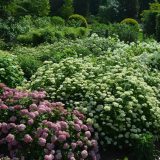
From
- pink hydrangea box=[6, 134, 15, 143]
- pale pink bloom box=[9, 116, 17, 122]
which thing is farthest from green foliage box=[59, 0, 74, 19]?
pink hydrangea box=[6, 134, 15, 143]

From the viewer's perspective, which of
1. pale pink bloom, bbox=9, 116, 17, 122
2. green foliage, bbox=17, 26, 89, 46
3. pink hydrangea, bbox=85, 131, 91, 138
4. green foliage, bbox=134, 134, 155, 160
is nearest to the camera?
pale pink bloom, bbox=9, 116, 17, 122

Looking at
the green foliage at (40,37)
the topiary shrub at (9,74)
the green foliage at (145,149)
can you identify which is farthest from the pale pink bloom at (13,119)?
the green foliage at (40,37)

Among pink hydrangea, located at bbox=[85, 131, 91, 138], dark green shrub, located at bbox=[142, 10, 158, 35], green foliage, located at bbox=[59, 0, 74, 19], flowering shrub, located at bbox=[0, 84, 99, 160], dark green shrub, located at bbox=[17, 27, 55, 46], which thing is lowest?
green foliage, located at bbox=[59, 0, 74, 19]

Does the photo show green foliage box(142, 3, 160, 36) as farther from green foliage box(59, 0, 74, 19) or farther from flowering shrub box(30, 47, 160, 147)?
flowering shrub box(30, 47, 160, 147)

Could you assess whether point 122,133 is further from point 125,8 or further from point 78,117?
point 125,8

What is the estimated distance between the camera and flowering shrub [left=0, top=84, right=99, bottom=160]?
5641 mm

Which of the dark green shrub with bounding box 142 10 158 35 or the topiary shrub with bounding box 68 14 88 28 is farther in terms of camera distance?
the topiary shrub with bounding box 68 14 88 28

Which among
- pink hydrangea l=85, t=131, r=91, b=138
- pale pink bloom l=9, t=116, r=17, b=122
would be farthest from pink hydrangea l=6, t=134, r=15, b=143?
pink hydrangea l=85, t=131, r=91, b=138

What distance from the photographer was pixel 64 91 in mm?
7125

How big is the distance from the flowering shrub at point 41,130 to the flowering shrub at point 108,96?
0.35 metres

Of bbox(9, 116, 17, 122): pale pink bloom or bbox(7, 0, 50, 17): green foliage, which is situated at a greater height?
bbox(9, 116, 17, 122): pale pink bloom

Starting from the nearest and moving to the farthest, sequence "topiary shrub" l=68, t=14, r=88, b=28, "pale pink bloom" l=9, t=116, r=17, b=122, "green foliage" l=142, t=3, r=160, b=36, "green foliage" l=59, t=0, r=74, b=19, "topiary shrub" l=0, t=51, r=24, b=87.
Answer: "pale pink bloom" l=9, t=116, r=17, b=122, "topiary shrub" l=0, t=51, r=24, b=87, "green foliage" l=142, t=3, r=160, b=36, "topiary shrub" l=68, t=14, r=88, b=28, "green foliage" l=59, t=0, r=74, b=19

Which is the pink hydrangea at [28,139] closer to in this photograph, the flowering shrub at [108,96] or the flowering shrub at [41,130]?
the flowering shrub at [41,130]

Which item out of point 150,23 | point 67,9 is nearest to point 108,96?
point 150,23
